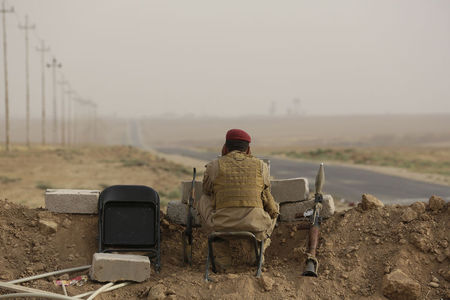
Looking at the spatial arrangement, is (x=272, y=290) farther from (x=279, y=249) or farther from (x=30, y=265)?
(x=30, y=265)

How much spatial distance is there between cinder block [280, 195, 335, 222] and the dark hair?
53.5 inches

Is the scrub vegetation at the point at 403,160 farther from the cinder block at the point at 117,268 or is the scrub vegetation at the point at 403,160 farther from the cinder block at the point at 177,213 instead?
the cinder block at the point at 117,268

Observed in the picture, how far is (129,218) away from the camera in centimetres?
602

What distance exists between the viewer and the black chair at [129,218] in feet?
19.6

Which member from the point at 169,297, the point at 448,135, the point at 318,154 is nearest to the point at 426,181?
the point at 318,154

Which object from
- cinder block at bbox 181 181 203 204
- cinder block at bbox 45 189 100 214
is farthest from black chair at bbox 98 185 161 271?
cinder block at bbox 181 181 203 204

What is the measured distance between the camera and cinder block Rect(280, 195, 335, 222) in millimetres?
6312

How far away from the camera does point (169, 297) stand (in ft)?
15.3

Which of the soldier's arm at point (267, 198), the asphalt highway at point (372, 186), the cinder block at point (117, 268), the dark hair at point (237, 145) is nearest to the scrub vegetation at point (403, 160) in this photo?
the asphalt highway at point (372, 186)

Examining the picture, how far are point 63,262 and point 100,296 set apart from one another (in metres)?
1.16

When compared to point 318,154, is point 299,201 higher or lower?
higher

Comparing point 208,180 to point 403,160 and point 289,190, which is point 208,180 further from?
point 403,160

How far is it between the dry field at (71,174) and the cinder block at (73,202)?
7669mm

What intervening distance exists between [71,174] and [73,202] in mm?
16578
